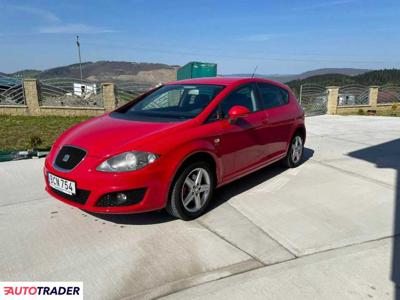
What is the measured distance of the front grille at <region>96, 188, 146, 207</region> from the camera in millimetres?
2984

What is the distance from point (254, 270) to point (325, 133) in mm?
7360

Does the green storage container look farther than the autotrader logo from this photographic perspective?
Yes

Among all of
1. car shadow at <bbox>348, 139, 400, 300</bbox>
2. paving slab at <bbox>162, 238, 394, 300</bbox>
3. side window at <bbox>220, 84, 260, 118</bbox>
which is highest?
side window at <bbox>220, 84, 260, 118</bbox>

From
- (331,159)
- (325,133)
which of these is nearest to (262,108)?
(331,159)

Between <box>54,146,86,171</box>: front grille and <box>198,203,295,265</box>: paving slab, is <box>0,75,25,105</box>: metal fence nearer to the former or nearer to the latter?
<box>54,146,86,171</box>: front grille

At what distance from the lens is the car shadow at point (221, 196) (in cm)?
348

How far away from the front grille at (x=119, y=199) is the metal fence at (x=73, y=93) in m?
12.7

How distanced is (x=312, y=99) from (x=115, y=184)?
16179 mm

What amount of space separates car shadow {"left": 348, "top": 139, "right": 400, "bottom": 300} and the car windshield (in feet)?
7.59

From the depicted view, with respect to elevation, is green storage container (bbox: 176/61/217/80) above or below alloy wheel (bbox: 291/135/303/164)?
above

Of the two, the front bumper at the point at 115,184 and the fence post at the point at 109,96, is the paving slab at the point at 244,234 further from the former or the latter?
the fence post at the point at 109,96

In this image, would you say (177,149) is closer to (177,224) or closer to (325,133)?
(177,224)

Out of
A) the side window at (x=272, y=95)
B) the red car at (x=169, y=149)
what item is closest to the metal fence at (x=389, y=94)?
the side window at (x=272, y=95)

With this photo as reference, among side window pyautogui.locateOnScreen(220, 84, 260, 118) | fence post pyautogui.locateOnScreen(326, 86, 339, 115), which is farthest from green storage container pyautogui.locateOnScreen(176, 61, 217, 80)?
side window pyautogui.locateOnScreen(220, 84, 260, 118)
